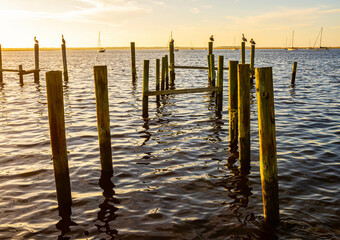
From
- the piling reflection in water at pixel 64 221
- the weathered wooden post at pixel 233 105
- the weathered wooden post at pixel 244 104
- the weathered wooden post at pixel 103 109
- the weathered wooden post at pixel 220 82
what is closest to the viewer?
the piling reflection in water at pixel 64 221

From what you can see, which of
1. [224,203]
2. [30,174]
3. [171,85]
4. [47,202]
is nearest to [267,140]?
[224,203]

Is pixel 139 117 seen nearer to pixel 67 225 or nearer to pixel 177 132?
pixel 177 132

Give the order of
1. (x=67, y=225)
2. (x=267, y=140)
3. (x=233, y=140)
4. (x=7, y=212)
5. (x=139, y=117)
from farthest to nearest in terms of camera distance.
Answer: (x=139, y=117), (x=233, y=140), (x=7, y=212), (x=67, y=225), (x=267, y=140)

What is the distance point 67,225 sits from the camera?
545 cm

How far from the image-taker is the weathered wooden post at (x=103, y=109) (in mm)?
6566

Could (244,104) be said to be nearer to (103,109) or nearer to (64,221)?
(103,109)

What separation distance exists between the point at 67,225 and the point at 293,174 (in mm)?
4860

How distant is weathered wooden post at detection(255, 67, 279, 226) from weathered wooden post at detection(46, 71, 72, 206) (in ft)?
9.99

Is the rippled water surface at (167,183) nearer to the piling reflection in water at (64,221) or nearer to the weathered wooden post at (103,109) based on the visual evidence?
the piling reflection in water at (64,221)

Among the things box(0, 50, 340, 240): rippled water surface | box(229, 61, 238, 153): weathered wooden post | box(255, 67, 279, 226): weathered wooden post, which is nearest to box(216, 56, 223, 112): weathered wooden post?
box(0, 50, 340, 240): rippled water surface

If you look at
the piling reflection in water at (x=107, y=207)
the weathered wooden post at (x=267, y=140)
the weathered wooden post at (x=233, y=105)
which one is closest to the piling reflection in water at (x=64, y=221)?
the piling reflection in water at (x=107, y=207)

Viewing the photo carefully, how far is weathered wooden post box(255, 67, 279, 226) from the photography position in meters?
4.95

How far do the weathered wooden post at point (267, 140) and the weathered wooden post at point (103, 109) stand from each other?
303 cm

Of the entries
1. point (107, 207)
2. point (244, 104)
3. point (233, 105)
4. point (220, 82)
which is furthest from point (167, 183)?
point (220, 82)
